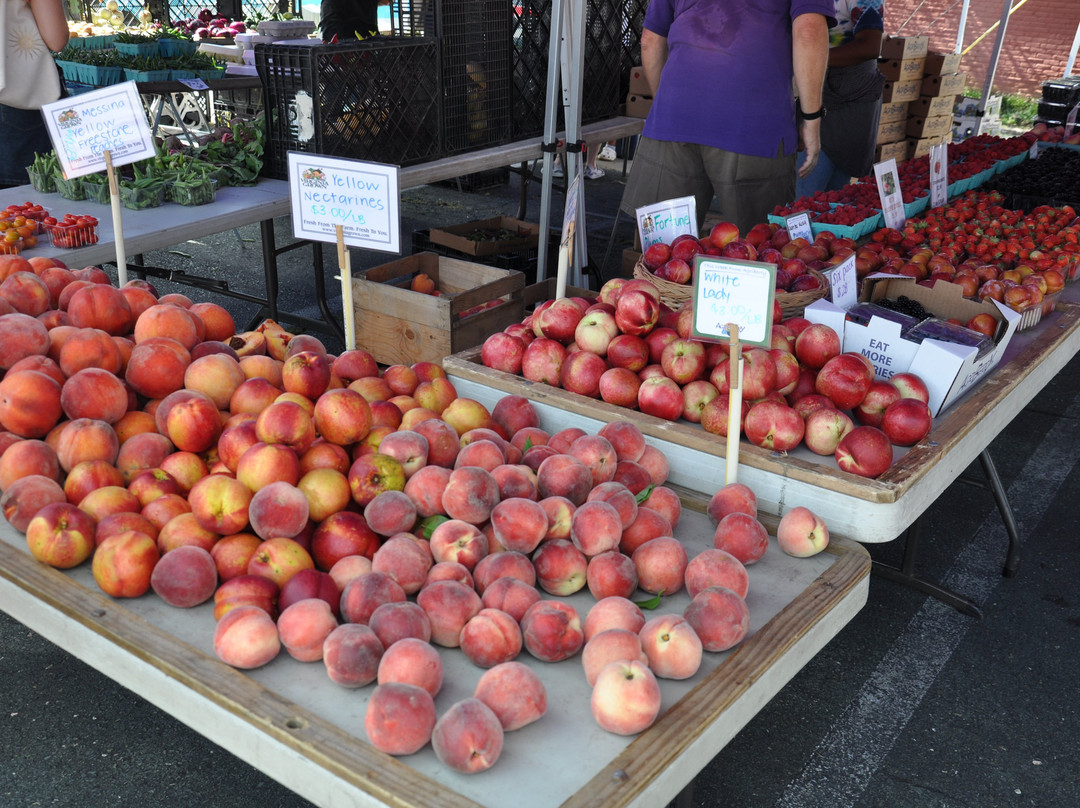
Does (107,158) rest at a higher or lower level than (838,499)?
higher

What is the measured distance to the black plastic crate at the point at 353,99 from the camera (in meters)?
3.94

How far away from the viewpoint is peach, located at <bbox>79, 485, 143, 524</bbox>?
1.52m

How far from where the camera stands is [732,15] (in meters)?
3.29

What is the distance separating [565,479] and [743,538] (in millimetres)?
337

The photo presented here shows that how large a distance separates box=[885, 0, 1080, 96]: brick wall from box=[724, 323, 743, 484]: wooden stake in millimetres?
12957

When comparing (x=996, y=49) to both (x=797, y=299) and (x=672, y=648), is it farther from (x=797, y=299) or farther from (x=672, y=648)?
(x=672, y=648)

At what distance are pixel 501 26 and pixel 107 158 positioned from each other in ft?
9.40

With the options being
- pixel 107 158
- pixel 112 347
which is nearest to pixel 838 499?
pixel 112 347

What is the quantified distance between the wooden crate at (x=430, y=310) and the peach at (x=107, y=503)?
1.75 m

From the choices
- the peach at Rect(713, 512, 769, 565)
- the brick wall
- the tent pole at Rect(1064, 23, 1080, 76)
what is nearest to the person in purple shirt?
the peach at Rect(713, 512, 769, 565)

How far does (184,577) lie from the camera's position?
1.39m

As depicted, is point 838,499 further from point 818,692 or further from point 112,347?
point 112,347

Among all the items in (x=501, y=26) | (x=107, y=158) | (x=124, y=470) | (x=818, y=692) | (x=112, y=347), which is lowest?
(x=818, y=692)

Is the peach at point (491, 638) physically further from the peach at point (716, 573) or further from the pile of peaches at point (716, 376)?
the pile of peaches at point (716, 376)
